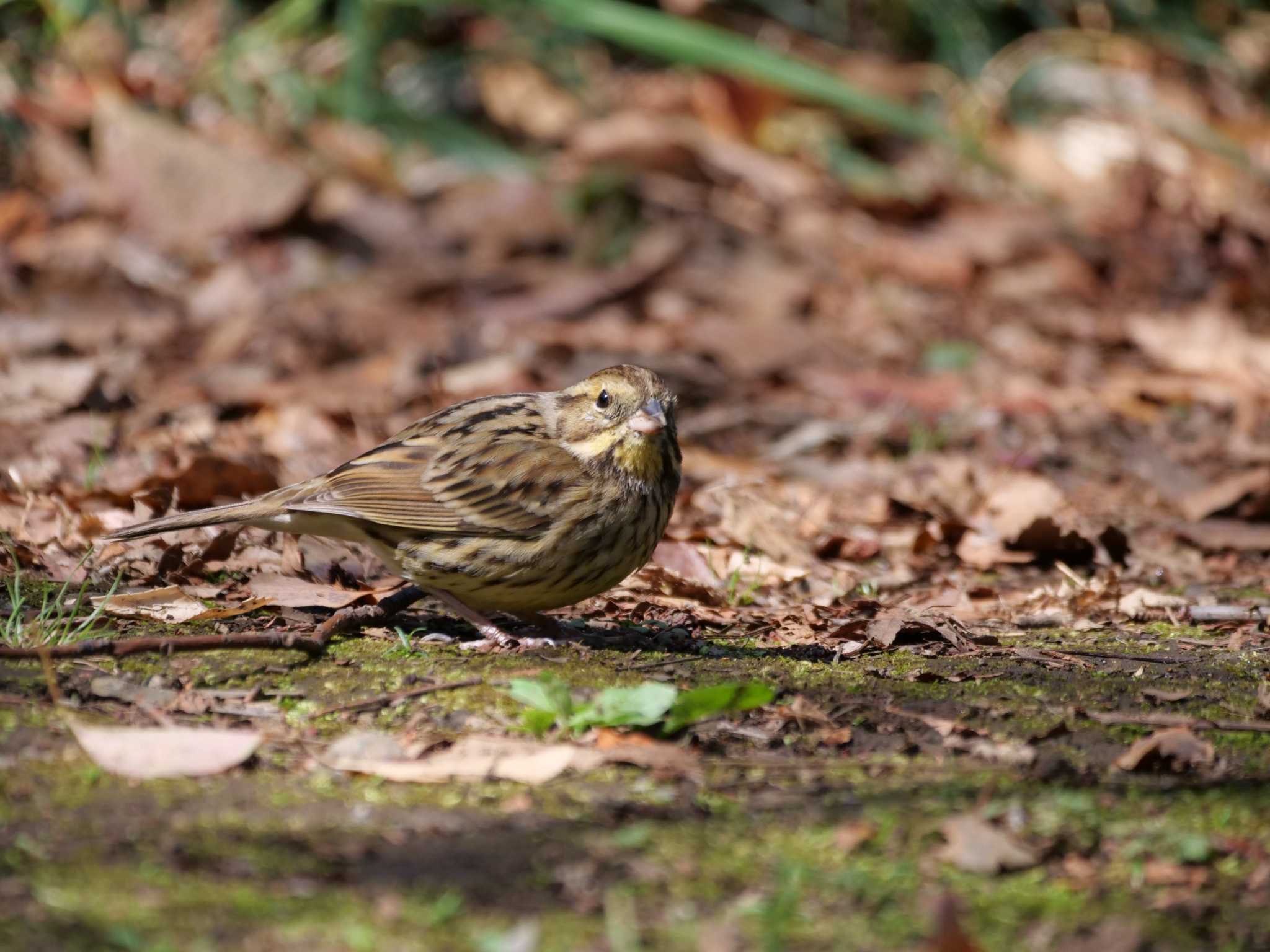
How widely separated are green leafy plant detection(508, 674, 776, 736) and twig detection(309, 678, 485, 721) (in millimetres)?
251

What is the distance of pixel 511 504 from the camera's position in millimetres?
4801

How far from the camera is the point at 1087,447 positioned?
24.2ft

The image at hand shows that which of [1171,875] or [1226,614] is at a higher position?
[1171,875]

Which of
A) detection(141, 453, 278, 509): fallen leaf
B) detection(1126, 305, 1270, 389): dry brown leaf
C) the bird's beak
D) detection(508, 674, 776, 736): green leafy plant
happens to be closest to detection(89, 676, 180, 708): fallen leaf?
detection(508, 674, 776, 736): green leafy plant

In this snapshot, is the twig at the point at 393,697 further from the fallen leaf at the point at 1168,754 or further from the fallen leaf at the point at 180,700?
the fallen leaf at the point at 1168,754

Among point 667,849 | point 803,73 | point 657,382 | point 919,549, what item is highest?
point 803,73

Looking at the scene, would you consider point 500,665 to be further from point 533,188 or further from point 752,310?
point 533,188

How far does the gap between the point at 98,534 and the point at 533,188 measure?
17.5 feet

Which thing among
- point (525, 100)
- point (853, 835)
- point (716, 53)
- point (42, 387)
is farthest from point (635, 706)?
point (525, 100)

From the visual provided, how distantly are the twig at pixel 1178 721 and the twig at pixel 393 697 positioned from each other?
1.45 meters

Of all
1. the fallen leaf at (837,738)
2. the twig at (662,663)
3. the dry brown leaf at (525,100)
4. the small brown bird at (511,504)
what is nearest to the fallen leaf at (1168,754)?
the fallen leaf at (837,738)

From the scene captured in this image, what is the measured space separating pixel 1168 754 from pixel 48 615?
9.33 feet

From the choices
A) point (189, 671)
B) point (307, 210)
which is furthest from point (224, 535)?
point (307, 210)

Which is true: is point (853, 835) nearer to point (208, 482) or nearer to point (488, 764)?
point (488, 764)
